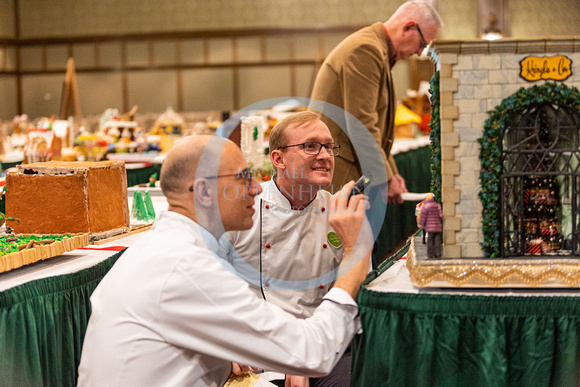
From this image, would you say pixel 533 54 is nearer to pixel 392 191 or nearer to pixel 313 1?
pixel 392 191

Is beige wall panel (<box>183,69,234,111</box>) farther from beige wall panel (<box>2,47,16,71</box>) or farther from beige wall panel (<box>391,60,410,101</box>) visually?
beige wall panel (<box>2,47,16,71</box>)

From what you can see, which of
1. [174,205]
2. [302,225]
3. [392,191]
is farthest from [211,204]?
[392,191]

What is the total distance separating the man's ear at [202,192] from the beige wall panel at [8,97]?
1242 centimetres

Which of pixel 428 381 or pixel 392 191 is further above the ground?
pixel 392 191

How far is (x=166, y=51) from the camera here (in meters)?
12.3

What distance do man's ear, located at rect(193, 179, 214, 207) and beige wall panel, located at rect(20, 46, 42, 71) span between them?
1247 cm

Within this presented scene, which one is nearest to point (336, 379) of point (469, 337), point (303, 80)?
point (469, 337)

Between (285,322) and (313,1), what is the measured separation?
1161 cm

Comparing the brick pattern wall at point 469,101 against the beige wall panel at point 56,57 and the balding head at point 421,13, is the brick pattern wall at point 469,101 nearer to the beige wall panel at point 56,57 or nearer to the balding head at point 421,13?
the balding head at point 421,13

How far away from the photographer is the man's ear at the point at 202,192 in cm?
136

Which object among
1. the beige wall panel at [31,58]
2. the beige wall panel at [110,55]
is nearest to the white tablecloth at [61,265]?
the beige wall panel at [110,55]

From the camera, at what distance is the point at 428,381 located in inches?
56.5

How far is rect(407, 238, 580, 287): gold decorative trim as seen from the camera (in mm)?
1405

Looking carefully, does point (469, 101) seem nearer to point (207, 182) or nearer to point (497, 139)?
point (497, 139)
